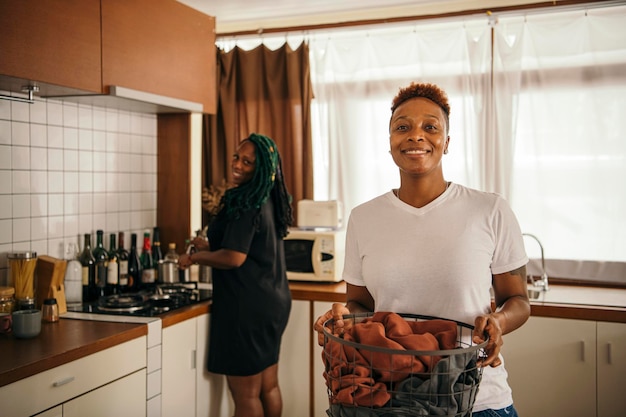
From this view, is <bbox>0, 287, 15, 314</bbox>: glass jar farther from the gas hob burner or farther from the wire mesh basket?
the wire mesh basket

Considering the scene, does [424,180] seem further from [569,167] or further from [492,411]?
[569,167]

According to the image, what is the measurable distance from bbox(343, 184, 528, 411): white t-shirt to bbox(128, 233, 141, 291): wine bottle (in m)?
1.81

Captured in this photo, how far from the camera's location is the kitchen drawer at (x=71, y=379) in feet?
5.92

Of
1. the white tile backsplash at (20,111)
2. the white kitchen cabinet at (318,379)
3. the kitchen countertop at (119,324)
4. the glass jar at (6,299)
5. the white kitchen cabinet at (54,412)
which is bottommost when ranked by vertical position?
the white kitchen cabinet at (318,379)

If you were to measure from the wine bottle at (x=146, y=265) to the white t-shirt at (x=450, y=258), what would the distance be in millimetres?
1787

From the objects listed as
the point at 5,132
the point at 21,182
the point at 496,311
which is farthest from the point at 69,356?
the point at 496,311

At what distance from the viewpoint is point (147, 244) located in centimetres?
307

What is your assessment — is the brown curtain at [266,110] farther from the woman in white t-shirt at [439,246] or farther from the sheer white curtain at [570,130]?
the woman in white t-shirt at [439,246]

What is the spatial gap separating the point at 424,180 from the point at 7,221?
1.76 m

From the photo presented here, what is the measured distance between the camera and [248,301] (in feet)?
8.72

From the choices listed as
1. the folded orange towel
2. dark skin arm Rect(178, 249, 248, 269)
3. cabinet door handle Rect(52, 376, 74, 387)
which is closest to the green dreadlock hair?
dark skin arm Rect(178, 249, 248, 269)

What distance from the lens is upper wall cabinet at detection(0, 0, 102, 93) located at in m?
2.06

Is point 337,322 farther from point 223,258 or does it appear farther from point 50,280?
point 50,280

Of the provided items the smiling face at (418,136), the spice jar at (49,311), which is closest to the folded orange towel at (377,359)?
the smiling face at (418,136)
